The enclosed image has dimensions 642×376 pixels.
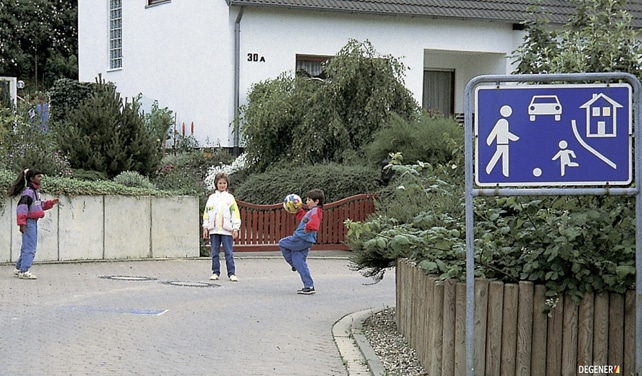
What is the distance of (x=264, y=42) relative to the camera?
2584 cm

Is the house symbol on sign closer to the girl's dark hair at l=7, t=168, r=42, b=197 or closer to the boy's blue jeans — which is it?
the boy's blue jeans

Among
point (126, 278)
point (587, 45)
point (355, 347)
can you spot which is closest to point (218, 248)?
point (126, 278)

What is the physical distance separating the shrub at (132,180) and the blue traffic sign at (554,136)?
39.4ft

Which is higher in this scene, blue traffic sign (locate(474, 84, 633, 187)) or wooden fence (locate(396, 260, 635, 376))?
blue traffic sign (locate(474, 84, 633, 187))

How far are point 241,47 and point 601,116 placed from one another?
19753 millimetres

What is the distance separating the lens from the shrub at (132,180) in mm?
17906

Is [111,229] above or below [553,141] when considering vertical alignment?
below

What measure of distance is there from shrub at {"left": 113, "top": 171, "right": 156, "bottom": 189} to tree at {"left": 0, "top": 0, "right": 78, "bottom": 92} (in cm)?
2800

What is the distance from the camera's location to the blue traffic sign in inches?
253

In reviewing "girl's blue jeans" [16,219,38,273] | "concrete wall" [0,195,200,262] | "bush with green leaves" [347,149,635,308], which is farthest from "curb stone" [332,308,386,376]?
"concrete wall" [0,195,200,262]

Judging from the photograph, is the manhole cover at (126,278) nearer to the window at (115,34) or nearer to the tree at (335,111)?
the tree at (335,111)

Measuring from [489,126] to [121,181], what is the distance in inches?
483

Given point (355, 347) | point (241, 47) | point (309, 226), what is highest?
point (241, 47)

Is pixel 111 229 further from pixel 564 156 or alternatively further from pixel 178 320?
pixel 564 156
